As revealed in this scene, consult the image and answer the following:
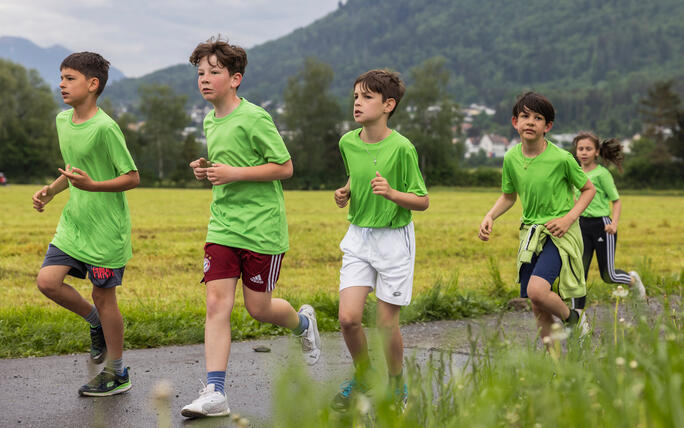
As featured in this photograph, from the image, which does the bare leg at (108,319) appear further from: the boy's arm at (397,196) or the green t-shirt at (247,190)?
the boy's arm at (397,196)

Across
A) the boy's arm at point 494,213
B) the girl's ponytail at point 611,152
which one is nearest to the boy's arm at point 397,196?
the boy's arm at point 494,213

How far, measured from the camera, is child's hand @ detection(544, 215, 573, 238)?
5.28 m

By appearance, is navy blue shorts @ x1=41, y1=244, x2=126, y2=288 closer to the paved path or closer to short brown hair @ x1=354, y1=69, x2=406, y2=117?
the paved path

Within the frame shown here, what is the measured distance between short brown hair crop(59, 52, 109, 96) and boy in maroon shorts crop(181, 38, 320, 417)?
0.77 m

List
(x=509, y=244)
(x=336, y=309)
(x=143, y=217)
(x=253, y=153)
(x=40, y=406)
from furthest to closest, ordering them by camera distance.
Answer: (x=143, y=217) < (x=509, y=244) < (x=336, y=309) < (x=253, y=153) < (x=40, y=406)

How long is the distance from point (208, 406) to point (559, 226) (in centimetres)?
268

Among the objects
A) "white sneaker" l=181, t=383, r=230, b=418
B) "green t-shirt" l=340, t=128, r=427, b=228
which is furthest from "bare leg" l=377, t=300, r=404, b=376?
"white sneaker" l=181, t=383, r=230, b=418

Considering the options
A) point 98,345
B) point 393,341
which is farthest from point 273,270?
point 98,345

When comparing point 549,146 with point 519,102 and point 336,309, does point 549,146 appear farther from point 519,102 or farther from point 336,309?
point 336,309

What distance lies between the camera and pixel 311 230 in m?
22.7

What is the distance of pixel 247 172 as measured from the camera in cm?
462

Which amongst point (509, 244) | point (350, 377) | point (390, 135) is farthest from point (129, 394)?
point (509, 244)

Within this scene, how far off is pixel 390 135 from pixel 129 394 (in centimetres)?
235

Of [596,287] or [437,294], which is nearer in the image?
[437,294]
